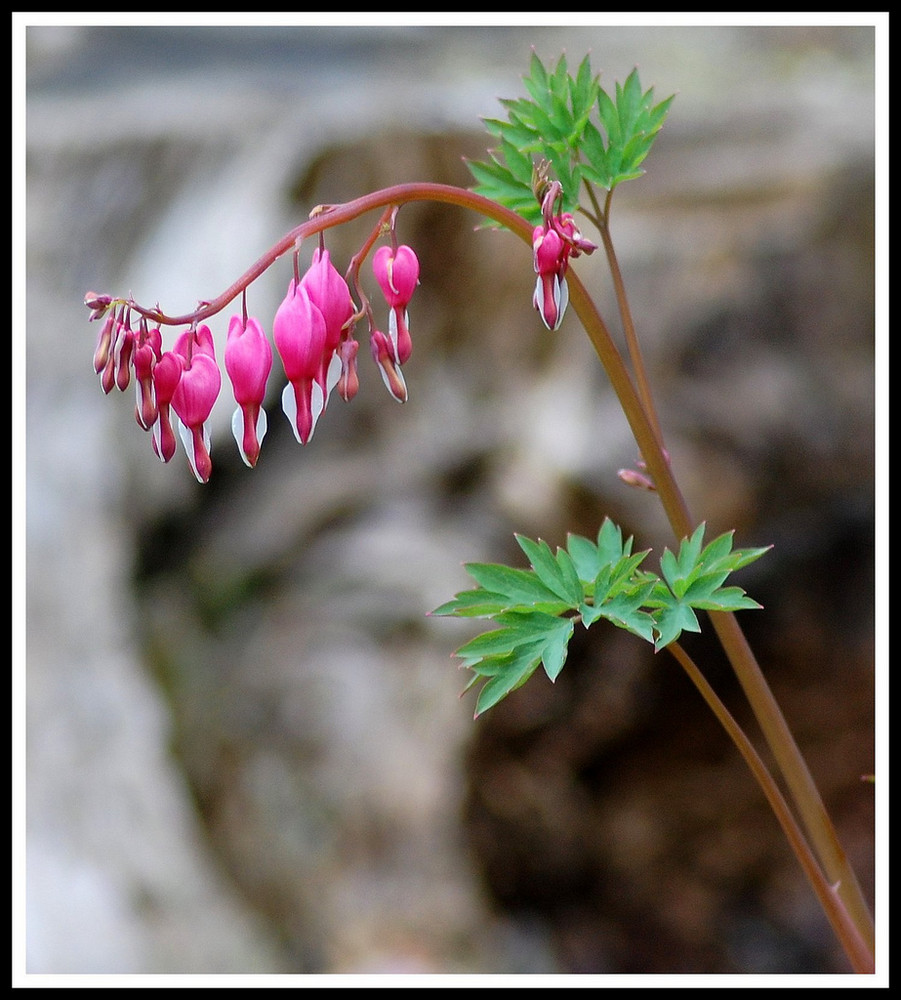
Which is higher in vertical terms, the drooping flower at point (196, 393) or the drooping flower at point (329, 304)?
the drooping flower at point (329, 304)

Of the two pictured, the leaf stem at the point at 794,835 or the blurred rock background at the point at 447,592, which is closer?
the leaf stem at the point at 794,835

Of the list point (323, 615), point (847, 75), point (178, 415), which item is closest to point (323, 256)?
point (178, 415)

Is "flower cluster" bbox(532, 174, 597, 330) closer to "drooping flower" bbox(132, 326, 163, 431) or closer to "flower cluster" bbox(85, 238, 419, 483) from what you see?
"flower cluster" bbox(85, 238, 419, 483)

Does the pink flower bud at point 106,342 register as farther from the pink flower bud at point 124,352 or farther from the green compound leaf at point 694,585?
the green compound leaf at point 694,585

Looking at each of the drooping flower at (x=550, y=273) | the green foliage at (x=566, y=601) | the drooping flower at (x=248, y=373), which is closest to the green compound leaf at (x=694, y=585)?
the green foliage at (x=566, y=601)

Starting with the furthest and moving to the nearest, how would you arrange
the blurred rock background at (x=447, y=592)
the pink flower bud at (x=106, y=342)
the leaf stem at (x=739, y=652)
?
the blurred rock background at (x=447, y=592) < the leaf stem at (x=739, y=652) < the pink flower bud at (x=106, y=342)

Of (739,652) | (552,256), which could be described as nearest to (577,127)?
(552,256)

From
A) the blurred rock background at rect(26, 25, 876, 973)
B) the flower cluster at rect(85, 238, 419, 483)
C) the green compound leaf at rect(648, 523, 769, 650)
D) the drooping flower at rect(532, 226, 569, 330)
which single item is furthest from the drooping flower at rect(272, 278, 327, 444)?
the blurred rock background at rect(26, 25, 876, 973)
